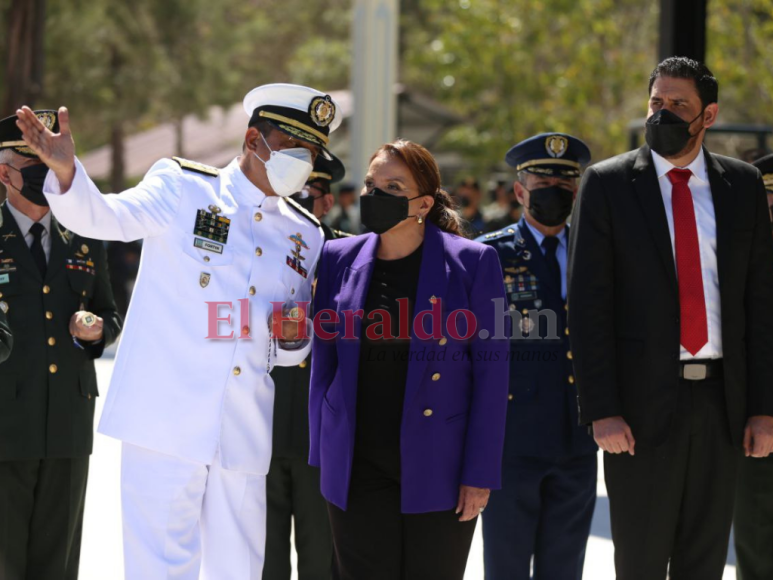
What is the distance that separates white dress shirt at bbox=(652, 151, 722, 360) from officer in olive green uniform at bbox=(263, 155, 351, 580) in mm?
1784

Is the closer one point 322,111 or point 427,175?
point 427,175

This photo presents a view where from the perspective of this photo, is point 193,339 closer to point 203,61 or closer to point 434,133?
point 434,133

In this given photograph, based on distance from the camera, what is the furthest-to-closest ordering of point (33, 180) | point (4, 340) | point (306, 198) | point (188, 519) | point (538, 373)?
1. point (306, 198)
2. point (538, 373)
3. point (33, 180)
4. point (4, 340)
5. point (188, 519)

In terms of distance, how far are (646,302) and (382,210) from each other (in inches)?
39.8

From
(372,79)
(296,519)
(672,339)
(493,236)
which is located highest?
(372,79)

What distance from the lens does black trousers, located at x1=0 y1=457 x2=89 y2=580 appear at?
4.57 metres

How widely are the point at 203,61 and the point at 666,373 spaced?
1093 inches

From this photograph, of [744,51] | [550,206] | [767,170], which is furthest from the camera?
[744,51]

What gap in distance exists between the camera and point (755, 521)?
498cm

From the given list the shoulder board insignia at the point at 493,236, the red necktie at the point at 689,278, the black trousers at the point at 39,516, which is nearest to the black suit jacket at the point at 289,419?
the shoulder board insignia at the point at 493,236

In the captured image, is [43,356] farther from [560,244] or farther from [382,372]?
[560,244]

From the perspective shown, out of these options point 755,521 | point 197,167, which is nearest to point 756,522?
point 755,521

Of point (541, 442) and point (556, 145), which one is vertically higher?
point (556, 145)

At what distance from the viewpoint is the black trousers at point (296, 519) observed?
512 centimetres
